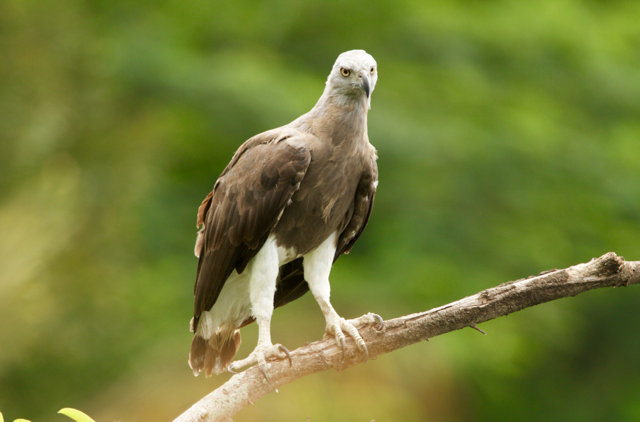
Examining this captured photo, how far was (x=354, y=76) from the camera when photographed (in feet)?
15.8

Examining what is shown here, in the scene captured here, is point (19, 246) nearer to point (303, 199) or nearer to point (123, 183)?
point (123, 183)

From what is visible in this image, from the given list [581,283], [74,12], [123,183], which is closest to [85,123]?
[123,183]

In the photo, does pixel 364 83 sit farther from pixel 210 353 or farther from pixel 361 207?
pixel 210 353

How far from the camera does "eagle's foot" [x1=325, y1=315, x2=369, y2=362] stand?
4559 mm

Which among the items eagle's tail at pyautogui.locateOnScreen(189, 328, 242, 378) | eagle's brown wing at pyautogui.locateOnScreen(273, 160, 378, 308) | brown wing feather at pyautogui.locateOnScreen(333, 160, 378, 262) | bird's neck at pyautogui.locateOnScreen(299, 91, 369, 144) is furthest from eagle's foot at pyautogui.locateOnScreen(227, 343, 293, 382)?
bird's neck at pyautogui.locateOnScreen(299, 91, 369, 144)

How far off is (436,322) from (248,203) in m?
1.56

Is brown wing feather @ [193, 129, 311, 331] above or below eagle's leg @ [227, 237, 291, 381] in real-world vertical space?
above

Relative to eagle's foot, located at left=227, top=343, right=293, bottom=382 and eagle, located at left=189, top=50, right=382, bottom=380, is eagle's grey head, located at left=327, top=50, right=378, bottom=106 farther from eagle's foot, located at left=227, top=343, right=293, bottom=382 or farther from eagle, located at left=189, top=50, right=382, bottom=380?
eagle's foot, located at left=227, top=343, right=293, bottom=382

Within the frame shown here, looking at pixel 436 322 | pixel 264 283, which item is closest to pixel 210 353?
pixel 264 283

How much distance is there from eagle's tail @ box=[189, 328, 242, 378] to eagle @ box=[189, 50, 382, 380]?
1.38 feet

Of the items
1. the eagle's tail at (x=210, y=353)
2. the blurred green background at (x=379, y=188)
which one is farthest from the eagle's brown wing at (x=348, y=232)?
the blurred green background at (x=379, y=188)

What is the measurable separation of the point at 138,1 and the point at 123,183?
11.4 feet

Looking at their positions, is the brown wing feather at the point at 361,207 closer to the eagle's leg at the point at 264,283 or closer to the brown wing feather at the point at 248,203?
the brown wing feather at the point at 248,203

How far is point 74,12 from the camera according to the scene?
11.2 metres
